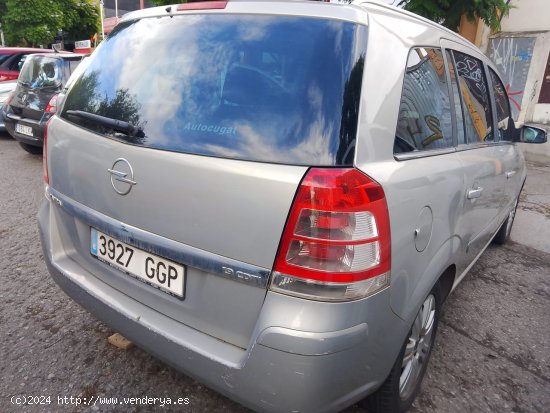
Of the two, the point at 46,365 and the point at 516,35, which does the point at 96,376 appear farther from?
the point at 516,35

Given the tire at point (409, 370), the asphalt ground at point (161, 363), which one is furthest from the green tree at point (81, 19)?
the tire at point (409, 370)

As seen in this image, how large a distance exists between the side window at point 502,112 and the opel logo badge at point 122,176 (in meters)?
2.57

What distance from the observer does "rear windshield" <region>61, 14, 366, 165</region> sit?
55.4 inches

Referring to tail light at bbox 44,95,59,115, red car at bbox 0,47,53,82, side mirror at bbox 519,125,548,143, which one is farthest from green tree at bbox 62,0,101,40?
side mirror at bbox 519,125,548,143

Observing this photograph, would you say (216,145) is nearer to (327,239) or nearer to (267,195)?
(267,195)

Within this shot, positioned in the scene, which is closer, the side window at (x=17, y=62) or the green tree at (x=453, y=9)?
the green tree at (x=453, y=9)

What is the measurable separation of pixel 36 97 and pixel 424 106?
624 cm

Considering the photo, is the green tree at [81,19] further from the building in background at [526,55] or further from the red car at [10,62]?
the building in background at [526,55]

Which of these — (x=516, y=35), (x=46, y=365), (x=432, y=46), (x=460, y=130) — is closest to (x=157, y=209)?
(x=46, y=365)

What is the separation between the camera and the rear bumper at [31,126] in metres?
6.15

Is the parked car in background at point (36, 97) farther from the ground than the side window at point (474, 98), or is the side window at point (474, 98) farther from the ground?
the side window at point (474, 98)

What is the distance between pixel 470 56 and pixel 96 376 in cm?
268

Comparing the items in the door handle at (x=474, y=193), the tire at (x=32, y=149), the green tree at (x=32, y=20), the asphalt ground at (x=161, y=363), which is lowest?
the tire at (x=32, y=149)

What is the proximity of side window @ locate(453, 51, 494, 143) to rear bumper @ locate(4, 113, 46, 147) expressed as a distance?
5.62 meters
